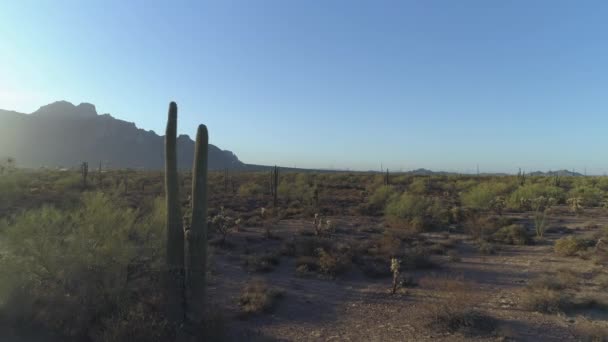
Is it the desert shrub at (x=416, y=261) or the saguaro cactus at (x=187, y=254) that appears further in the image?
the desert shrub at (x=416, y=261)

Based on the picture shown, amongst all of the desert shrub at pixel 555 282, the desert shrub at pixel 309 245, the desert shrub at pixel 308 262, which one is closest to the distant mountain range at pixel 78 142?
the desert shrub at pixel 309 245

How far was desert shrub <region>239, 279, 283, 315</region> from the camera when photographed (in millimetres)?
9656

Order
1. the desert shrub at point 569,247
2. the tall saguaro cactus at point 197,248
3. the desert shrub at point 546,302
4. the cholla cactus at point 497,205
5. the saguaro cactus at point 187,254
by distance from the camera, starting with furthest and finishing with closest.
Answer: the cholla cactus at point 497,205 < the desert shrub at point 569,247 < the desert shrub at point 546,302 < the tall saguaro cactus at point 197,248 < the saguaro cactus at point 187,254

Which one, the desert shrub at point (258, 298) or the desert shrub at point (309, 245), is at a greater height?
the desert shrub at point (309, 245)

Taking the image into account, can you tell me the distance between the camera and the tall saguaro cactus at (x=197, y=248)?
26.6 feet

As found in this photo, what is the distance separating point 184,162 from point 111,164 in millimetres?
20671

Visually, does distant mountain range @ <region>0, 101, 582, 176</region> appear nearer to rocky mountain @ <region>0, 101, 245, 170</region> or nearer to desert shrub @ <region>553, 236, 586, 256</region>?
rocky mountain @ <region>0, 101, 245, 170</region>

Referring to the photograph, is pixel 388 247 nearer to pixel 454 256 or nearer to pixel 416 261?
pixel 416 261

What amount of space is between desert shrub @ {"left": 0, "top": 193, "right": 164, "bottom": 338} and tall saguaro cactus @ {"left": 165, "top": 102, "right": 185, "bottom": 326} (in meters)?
0.43

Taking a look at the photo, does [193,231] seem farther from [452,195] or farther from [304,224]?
[452,195]

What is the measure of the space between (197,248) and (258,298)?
2.52 m

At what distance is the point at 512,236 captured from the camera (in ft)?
61.9

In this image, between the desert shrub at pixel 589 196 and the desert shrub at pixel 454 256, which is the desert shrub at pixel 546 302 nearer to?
the desert shrub at pixel 454 256

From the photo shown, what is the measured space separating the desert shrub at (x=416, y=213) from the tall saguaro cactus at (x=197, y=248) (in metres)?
15.3
